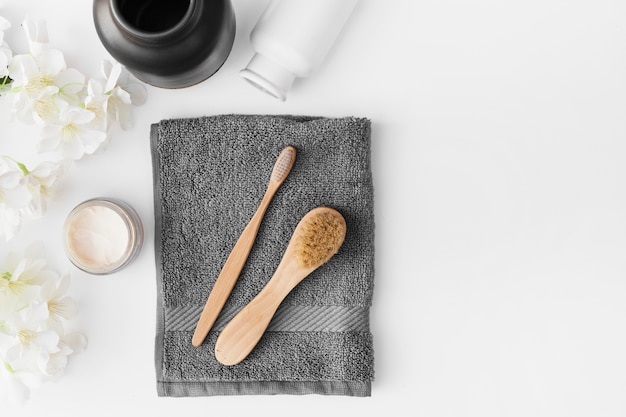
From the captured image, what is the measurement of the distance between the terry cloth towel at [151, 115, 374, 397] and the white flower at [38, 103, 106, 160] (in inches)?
2.7

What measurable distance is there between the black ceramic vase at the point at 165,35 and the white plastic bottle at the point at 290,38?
0.05 metres

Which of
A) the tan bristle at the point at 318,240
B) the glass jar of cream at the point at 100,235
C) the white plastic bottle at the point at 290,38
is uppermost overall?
the white plastic bottle at the point at 290,38

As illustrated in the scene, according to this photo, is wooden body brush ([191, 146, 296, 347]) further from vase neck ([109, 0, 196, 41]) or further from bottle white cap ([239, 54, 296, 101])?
vase neck ([109, 0, 196, 41])

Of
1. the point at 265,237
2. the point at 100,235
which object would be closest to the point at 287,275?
the point at 265,237

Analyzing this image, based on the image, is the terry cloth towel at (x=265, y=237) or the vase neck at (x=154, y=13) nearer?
the vase neck at (x=154, y=13)

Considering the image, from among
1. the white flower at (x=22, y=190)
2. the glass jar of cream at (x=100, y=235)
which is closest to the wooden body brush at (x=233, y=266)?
the glass jar of cream at (x=100, y=235)

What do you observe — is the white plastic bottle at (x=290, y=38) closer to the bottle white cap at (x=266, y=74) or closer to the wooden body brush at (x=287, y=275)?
the bottle white cap at (x=266, y=74)

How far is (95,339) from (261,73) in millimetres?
367

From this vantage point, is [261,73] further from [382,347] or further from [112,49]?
[382,347]

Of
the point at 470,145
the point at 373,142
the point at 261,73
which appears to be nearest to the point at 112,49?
the point at 261,73

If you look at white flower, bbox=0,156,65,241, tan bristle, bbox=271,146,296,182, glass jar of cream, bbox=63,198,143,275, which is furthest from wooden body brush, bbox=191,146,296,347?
white flower, bbox=0,156,65,241

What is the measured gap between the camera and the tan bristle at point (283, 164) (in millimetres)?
648

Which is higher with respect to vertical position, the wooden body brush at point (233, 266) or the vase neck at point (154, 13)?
the vase neck at point (154, 13)

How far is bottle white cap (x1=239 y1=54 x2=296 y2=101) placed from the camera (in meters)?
0.63
